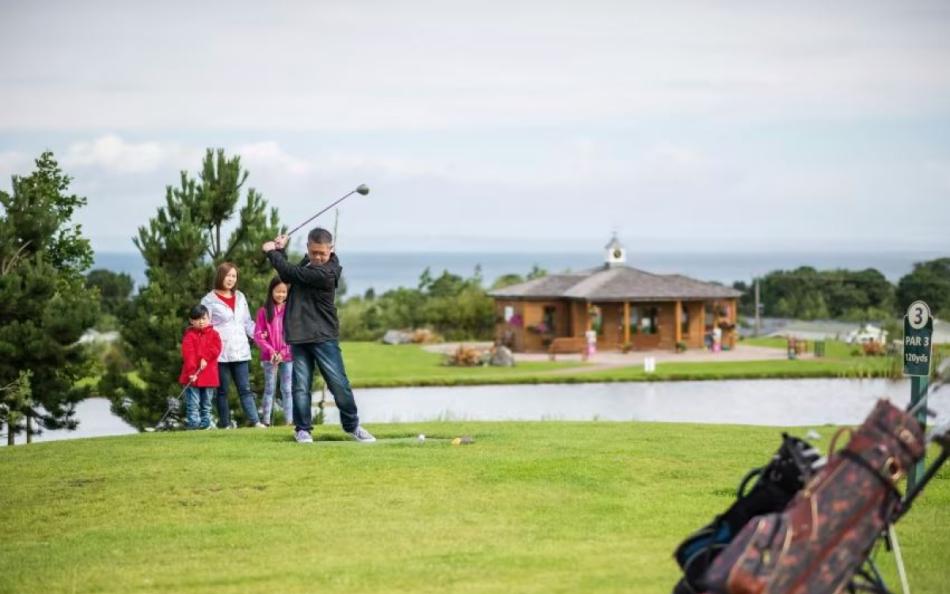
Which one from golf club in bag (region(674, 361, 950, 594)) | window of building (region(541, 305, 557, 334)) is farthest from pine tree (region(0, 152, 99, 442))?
window of building (region(541, 305, 557, 334))

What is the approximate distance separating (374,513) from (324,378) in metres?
3.16

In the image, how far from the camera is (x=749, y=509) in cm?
640

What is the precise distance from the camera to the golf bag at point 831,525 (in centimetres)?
573

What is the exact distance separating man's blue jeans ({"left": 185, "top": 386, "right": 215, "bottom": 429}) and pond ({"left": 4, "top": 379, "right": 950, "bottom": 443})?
11.3 meters

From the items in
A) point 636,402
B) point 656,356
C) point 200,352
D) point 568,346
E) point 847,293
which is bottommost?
point 636,402

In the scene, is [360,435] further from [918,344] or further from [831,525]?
[831,525]

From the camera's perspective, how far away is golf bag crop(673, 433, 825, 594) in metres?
6.32

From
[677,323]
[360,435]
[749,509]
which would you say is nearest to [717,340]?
[677,323]

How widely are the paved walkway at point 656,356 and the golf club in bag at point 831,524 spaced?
3936cm

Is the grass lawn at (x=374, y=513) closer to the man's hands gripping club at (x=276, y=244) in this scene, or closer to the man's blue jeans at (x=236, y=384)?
the man's blue jeans at (x=236, y=384)

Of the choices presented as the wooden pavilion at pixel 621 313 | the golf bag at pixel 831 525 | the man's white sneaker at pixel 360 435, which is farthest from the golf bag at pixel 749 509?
the wooden pavilion at pixel 621 313

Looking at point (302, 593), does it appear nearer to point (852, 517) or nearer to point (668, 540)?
point (668, 540)

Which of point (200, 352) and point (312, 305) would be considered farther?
point (200, 352)

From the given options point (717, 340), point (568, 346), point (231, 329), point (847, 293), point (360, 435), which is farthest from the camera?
point (847, 293)
